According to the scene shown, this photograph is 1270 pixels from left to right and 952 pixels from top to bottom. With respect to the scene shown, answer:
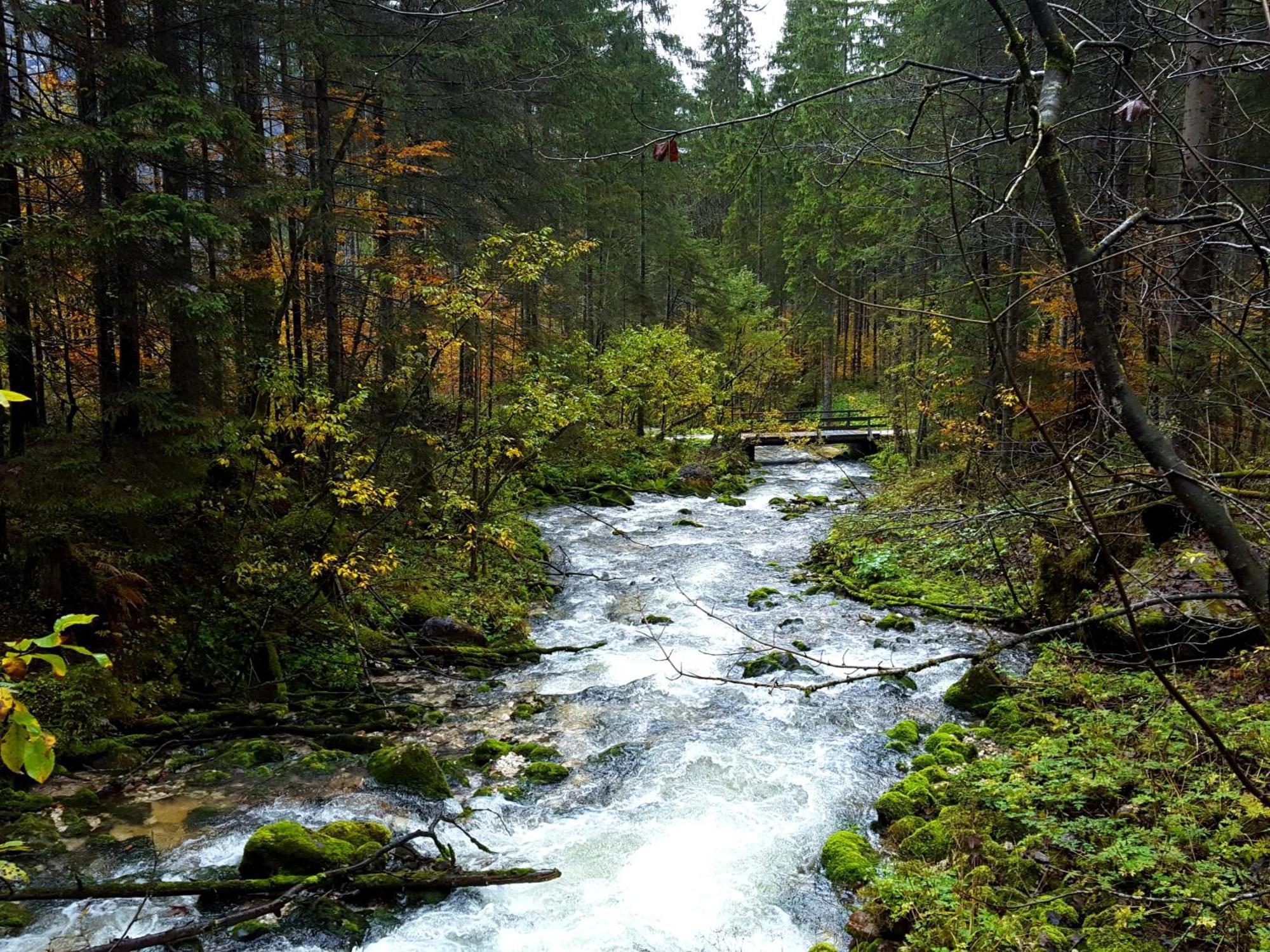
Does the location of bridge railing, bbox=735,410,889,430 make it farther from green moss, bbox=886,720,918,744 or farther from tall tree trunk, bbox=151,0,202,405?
tall tree trunk, bbox=151,0,202,405

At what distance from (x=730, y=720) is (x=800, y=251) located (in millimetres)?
27827

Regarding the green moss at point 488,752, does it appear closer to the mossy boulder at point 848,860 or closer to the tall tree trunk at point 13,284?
the mossy boulder at point 848,860

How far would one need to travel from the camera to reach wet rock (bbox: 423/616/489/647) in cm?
956

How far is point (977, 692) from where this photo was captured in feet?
24.8

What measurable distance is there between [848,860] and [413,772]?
352cm

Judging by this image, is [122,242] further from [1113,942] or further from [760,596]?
[760,596]

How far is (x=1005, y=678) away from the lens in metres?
7.10

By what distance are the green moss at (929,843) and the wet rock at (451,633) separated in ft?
19.4

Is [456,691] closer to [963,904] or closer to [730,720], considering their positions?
[730,720]

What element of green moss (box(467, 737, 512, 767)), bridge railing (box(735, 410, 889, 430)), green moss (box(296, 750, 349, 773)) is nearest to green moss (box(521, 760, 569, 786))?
green moss (box(467, 737, 512, 767))

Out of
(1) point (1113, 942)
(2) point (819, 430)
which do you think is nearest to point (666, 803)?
(1) point (1113, 942)

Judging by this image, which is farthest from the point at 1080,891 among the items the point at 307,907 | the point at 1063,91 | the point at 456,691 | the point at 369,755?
the point at 456,691

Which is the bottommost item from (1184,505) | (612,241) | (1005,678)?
(1005,678)

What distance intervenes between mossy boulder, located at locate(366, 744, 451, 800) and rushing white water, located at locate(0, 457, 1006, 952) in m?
0.14
